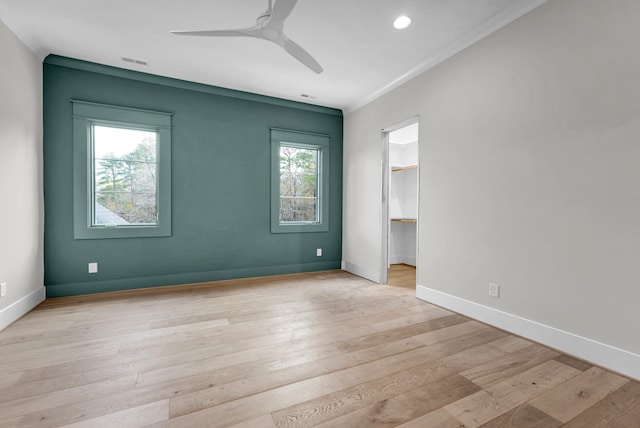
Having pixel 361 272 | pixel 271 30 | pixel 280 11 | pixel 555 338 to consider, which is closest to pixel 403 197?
pixel 361 272

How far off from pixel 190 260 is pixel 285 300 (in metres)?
1.61

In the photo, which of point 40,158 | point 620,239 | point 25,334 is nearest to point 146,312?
point 25,334

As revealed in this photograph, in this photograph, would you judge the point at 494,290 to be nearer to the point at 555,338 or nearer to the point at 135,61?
the point at 555,338

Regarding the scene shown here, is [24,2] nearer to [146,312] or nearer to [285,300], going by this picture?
[146,312]

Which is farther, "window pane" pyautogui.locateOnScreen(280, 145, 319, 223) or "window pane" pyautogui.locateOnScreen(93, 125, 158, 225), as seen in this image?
"window pane" pyautogui.locateOnScreen(280, 145, 319, 223)

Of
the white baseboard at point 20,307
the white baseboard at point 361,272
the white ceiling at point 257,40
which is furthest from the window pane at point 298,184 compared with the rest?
the white baseboard at point 20,307

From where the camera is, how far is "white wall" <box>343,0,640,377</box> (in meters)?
1.92

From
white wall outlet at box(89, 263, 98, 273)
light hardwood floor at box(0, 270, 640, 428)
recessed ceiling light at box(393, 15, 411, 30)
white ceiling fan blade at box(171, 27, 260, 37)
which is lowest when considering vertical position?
light hardwood floor at box(0, 270, 640, 428)

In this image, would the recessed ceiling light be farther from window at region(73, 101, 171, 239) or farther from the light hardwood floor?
window at region(73, 101, 171, 239)

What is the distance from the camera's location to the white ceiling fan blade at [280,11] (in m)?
1.86

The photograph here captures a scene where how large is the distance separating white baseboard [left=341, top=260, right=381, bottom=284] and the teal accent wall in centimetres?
19

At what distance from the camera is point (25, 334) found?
2.42 meters

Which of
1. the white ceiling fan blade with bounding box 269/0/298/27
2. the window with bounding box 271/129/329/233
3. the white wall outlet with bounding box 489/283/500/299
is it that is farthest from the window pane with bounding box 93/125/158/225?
the white wall outlet with bounding box 489/283/500/299

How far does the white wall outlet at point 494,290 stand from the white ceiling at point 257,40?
2.35 m
